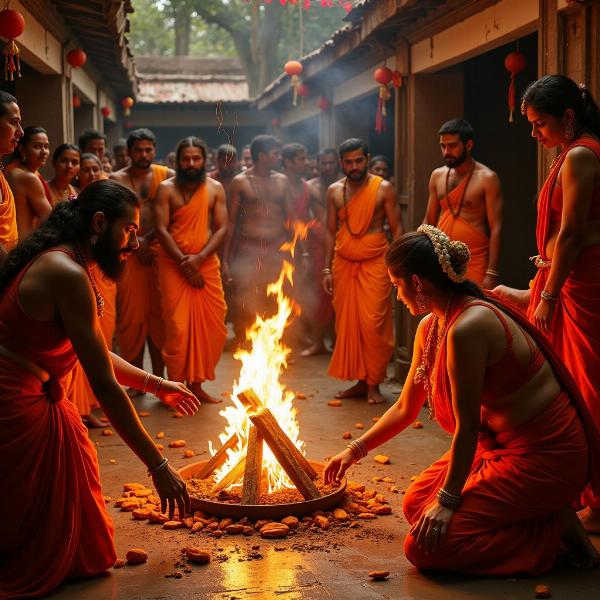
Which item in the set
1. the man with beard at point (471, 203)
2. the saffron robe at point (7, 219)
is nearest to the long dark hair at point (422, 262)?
the saffron robe at point (7, 219)

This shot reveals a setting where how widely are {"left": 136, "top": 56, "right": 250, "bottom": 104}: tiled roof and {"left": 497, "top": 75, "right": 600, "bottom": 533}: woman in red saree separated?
1697 cm

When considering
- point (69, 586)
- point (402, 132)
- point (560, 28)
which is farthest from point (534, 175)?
point (69, 586)

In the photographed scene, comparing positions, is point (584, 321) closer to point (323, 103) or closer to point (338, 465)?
point (338, 465)

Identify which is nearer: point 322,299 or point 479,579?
point 479,579

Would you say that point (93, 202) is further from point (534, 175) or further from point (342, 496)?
point (534, 175)

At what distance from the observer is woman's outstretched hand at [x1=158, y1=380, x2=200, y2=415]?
4402 mm

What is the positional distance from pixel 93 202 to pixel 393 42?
6360 mm

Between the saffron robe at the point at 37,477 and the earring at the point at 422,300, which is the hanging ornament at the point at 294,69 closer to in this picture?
the earring at the point at 422,300

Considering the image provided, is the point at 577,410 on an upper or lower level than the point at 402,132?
lower

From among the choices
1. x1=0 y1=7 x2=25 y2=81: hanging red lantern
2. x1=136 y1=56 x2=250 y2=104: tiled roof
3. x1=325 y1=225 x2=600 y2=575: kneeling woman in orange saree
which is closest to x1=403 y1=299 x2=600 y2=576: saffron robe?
x1=325 y1=225 x2=600 y2=575: kneeling woman in orange saree

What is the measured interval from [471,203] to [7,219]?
3.61m

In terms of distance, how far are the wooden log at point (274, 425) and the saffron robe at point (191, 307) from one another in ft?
9.17

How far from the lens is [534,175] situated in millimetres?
10648

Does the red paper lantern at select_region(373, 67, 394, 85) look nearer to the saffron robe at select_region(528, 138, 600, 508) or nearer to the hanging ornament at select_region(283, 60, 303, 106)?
the hanging ornament at select_region(283, 60, 303, 106)
